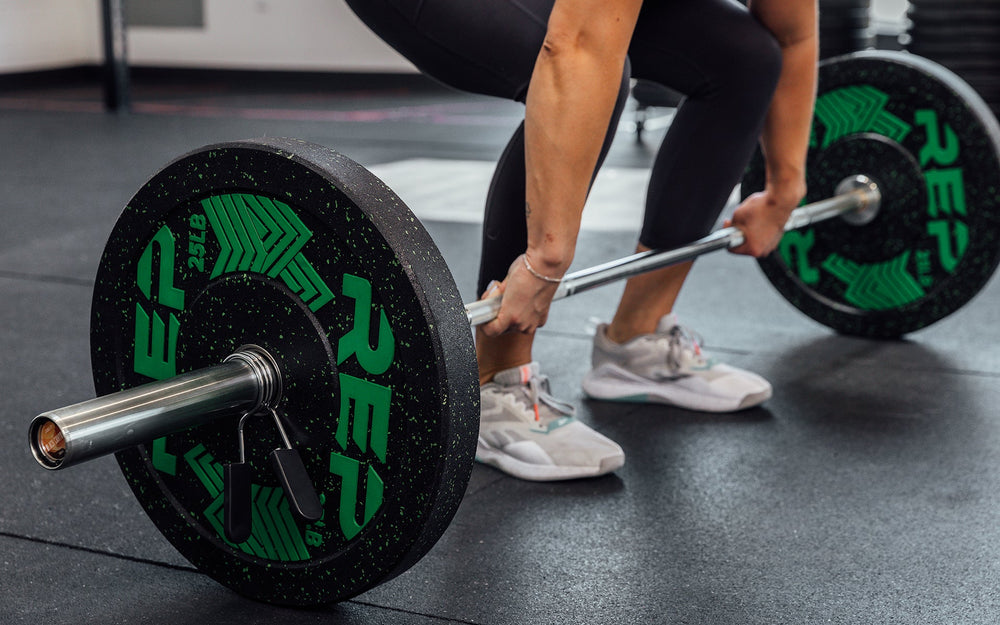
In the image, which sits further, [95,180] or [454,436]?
[95,180]

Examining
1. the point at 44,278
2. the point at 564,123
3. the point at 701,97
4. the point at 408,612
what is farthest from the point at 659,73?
the point at 44,278

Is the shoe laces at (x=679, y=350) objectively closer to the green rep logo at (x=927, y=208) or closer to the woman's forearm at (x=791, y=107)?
the woman's forearm at (x=791, y=107)

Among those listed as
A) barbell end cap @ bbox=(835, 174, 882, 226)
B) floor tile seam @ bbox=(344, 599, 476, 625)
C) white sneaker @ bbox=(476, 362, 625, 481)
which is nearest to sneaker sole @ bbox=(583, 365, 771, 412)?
white sneaker @ bbox=(476, 362, 625, 481)

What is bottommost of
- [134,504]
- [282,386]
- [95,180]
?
[95,180]

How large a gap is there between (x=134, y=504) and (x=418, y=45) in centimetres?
59

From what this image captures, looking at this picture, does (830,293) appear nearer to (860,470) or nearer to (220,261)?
(860,470)

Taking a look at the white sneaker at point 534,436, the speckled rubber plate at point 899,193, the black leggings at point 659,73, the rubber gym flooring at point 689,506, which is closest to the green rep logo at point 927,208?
the speckled rubber plate at point 899,193

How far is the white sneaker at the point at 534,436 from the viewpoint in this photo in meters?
1.28

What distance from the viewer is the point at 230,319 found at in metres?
0.93

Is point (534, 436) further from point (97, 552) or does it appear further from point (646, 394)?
point (97, 552)

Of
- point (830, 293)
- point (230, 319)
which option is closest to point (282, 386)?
point (230, 319)

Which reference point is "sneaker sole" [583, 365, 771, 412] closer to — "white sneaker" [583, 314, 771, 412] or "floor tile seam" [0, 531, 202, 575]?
"white sneaker" [583, 314, 771, 412]

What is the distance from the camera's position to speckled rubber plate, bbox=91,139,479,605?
841 millimetres

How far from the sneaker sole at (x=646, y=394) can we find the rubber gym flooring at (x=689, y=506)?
0.06 ft
